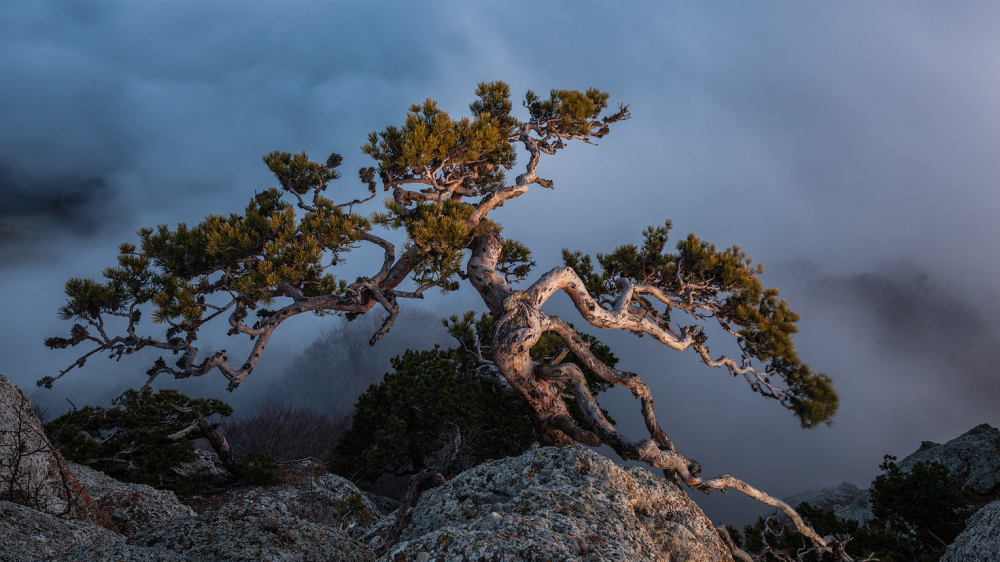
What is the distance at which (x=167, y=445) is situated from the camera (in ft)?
22.7

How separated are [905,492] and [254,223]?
844cm

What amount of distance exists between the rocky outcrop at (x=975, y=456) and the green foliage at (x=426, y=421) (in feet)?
19.6

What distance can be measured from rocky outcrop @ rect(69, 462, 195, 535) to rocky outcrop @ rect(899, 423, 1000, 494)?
945 centimetres

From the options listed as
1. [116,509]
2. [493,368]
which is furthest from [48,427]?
[493,368]

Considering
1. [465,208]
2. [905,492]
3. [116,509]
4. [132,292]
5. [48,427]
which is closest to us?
[116,509]

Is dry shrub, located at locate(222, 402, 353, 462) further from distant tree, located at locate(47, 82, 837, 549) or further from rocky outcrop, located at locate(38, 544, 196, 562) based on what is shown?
rocky outcrop, located at locate(38, 544, 196, 562)

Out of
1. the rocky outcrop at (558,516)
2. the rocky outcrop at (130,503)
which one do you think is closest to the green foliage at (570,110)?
the rocky outcrop at (558,516)

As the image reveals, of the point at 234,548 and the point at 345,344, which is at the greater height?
the point at 345,344

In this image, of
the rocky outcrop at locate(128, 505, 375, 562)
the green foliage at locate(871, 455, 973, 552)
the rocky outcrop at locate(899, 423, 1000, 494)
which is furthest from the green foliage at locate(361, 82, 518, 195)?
the rocky outcrop at locate(899, 423, 1000, 494)

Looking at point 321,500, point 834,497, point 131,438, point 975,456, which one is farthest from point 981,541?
point 834,497

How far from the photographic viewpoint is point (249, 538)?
2299 mm

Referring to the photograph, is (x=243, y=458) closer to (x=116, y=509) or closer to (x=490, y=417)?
(x=116, y=509)

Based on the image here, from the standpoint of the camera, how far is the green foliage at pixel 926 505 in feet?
18.8

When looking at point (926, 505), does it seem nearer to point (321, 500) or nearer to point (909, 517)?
point (909, 517)
